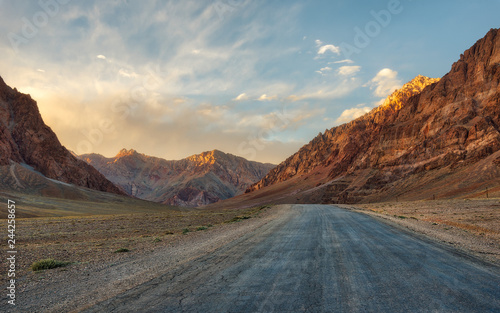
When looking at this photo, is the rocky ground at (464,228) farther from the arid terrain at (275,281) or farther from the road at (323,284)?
the road at (323,284)

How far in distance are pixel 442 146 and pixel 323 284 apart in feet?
367

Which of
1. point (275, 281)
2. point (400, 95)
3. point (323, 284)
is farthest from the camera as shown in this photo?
point (400, 95)

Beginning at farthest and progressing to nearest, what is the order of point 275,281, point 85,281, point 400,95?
1. point 400,95
2. point 85,281
3. point 275,281

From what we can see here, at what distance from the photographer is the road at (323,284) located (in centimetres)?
480

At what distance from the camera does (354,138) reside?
182 meters

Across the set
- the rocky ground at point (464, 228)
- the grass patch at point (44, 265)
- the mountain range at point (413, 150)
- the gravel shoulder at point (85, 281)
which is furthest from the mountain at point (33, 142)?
the rocky ground at point (464, 228)

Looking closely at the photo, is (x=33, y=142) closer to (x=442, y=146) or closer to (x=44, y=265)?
(x=44, y=265)

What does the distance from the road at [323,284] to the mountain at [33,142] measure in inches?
→ 5800

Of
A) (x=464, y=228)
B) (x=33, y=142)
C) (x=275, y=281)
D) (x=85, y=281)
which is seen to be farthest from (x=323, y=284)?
(x=33, y=142)

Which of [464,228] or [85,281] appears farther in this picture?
[464,228]

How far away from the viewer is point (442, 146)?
96.2 m

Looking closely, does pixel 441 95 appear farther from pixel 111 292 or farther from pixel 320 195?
pixel 111 292

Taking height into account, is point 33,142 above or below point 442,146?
above

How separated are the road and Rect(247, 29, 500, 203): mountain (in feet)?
241
